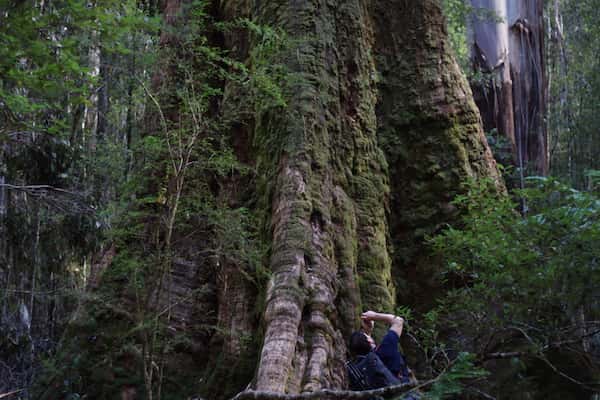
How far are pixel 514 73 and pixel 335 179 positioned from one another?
767 centimetres

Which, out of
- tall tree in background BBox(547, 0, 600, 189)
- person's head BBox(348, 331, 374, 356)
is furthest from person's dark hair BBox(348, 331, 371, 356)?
tall tree in background BBox(547, 0, 600, 189)

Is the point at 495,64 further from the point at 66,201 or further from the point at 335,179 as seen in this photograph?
the point at 66,201

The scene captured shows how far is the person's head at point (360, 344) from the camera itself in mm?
5309

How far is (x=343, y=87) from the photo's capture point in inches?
282

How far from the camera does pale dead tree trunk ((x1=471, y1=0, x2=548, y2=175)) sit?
12609 millimetres

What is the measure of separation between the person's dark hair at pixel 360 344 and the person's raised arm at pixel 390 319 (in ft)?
0.89

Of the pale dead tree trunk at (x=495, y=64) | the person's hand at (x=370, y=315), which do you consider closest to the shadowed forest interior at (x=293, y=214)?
the person's hand at (x=370, y=315)

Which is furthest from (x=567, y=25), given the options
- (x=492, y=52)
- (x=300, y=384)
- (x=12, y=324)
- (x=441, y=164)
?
(x=300, y=384)

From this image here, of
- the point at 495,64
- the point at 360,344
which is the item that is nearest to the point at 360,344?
the point at 360,344

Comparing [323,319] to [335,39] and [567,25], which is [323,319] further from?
[567,25]

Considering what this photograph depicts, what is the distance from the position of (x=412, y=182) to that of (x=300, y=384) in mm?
3351

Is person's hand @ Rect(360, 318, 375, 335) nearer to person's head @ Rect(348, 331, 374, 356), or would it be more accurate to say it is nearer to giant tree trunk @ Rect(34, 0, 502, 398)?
giant tree trunk @ Rect(34, 0, 502, 398)

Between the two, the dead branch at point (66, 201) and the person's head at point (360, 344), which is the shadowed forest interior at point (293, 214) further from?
the person's head at point (360, 344)

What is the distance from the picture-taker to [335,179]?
6617mm
